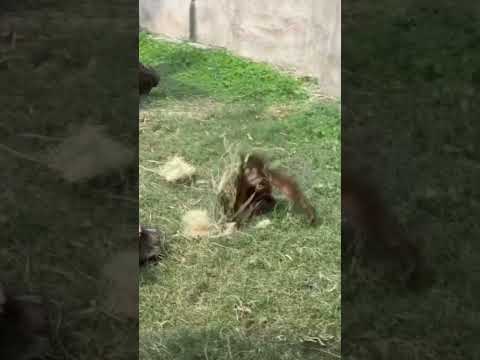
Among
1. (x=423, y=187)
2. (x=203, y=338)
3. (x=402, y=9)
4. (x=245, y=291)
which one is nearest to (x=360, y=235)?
(x=423, y=187)

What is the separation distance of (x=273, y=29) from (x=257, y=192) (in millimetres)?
3316

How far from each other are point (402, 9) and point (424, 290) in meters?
0.57

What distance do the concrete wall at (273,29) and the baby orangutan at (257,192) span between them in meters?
2.22

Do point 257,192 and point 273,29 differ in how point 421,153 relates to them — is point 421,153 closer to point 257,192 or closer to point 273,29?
point 257,192

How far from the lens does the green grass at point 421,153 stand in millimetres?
1676

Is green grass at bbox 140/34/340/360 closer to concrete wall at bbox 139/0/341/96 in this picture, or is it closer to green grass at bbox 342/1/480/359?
concrete wall at bbox 139/0/341/96

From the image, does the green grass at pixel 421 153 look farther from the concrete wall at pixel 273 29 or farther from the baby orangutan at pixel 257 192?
the concrete wall at pixel 273 29

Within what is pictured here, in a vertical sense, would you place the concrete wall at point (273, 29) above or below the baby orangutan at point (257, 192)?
below

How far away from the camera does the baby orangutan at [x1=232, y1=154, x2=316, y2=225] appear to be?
392 centimetres

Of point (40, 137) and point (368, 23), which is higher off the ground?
point (368, 23)

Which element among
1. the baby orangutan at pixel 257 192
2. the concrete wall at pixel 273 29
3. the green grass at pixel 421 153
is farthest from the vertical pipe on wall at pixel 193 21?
the green grass at pixel 421 153

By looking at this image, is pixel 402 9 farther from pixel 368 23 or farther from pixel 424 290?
pixel 424 290

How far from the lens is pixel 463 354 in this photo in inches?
70.4

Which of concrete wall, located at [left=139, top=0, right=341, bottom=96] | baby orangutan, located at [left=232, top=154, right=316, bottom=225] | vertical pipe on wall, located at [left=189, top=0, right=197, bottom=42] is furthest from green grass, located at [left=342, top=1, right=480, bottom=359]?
vertical pipe on wall, located at [left=189, top=0, right=197, bottom=42]
